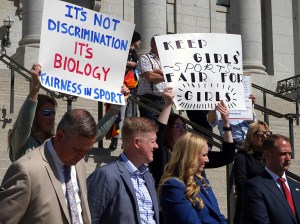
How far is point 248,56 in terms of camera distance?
66.2 ft

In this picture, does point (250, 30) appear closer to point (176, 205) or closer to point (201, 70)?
point (201, 70)

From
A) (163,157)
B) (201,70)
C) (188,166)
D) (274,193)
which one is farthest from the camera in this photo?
(201,70)

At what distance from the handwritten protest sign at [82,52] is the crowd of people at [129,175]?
9.8 inches

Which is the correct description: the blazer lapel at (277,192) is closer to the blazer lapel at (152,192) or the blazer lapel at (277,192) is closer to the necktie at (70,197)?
the blazer lapel at (152,192)

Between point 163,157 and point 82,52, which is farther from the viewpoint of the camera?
point 82,52

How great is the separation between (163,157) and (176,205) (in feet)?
3.79

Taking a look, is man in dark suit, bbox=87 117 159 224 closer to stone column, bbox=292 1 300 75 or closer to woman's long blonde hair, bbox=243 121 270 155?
woman's long blonde hair, bbox=243 121 270 155

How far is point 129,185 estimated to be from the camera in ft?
14.8

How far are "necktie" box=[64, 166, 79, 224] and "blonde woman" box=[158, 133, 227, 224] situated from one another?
112 cm

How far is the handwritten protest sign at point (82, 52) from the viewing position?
19.1 ft

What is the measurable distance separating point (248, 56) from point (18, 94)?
9.22m

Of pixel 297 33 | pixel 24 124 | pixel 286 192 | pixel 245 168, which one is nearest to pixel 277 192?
pixel 286 192

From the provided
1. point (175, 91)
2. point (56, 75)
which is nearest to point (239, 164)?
point (175, 91)

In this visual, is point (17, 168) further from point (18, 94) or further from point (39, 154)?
point (18, 94)
